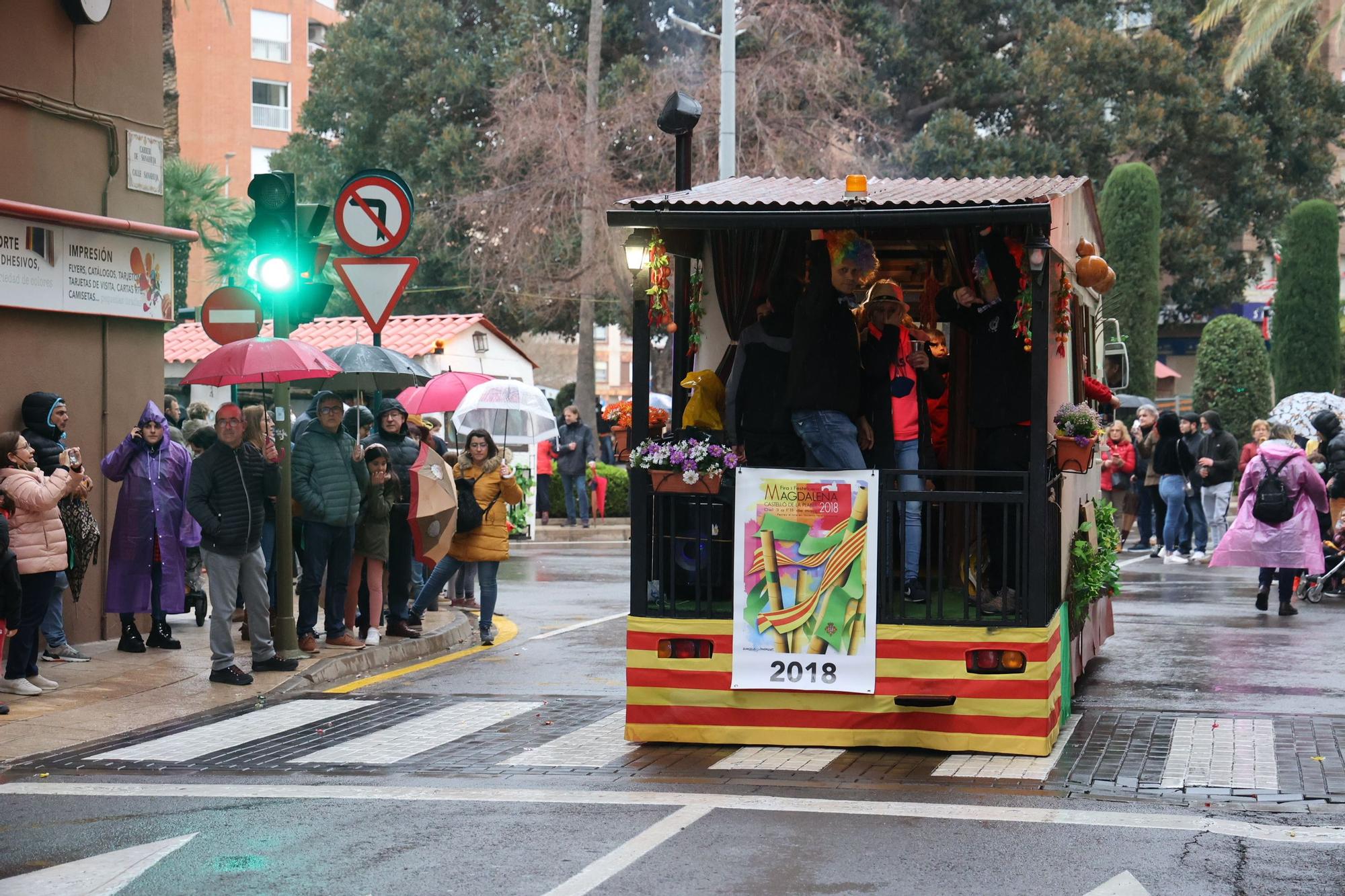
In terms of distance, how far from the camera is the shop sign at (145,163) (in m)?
13.0

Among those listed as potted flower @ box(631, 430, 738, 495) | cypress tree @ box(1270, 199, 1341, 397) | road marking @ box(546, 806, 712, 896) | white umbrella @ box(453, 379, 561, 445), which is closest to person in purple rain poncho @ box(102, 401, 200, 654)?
potted flower @ box(631, 430, 738, 495)

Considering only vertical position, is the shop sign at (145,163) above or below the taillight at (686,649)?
above

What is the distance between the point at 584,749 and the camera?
8648mm

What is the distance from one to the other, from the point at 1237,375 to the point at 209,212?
73.1 ft

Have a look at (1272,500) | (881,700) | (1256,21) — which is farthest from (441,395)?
(1256,21)

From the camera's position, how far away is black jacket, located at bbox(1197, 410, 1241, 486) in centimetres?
2041

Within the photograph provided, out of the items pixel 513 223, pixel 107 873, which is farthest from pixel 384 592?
pixel 513 223

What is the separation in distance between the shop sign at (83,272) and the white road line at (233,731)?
12.6ft

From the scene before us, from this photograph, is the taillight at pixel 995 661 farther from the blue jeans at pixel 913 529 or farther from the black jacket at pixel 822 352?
the black jacket at pixel 822 352

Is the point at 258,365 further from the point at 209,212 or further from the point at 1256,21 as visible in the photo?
the point at 209,212

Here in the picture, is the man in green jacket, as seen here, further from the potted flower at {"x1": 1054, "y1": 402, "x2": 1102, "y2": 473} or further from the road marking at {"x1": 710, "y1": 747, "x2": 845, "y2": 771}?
the potted flower at {"x1": 1054, "y1": 402, "x2": 1102, "y2": 473}

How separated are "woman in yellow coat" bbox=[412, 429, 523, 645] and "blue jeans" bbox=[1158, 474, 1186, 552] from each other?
1063cm

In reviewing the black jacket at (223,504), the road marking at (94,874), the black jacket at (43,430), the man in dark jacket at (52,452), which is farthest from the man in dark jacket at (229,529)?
the road marking at (94,874)

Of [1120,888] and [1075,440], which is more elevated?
[1075,440]
